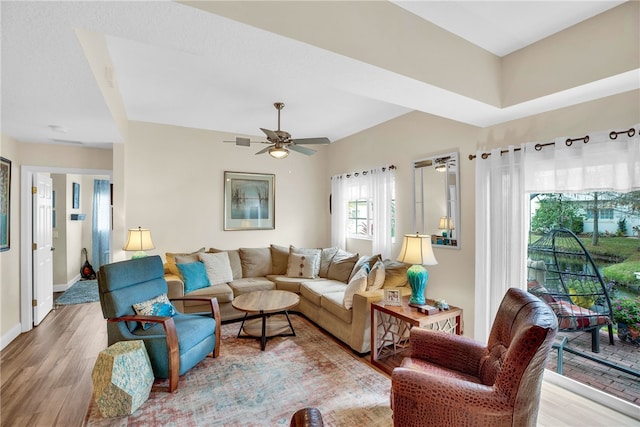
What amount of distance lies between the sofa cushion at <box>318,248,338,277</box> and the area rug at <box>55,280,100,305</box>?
3.78 m

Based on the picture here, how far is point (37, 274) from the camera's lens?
3.96 meters

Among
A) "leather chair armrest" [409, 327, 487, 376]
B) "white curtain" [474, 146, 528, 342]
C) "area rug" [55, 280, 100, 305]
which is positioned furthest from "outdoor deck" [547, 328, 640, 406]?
"area rug" [55, 280, 100, 305]

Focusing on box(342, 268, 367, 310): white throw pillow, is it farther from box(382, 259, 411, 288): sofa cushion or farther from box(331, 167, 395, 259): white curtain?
box(331, 167, 395, 259): white curtain

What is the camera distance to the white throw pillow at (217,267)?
4.26m

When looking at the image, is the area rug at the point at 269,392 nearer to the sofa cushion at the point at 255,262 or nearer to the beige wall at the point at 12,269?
the sofa cushion at the point at 255,262

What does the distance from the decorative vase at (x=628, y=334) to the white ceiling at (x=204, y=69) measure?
1.78 metres

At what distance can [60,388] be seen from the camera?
2.56 meters

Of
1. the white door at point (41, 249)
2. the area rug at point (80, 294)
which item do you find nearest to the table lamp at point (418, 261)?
the white door at point (41, 249)

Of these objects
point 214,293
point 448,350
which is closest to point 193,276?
point 214,293

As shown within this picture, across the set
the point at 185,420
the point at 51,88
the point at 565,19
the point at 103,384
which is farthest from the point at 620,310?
the point at 51,88

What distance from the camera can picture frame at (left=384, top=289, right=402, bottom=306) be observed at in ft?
9.58

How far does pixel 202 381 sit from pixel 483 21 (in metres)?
3.58

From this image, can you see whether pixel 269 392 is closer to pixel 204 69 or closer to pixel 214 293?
pixel 214 293

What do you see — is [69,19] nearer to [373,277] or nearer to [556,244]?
[373,277]
